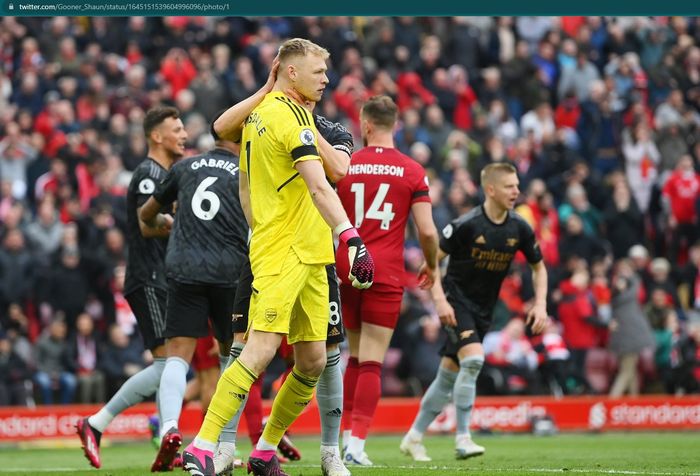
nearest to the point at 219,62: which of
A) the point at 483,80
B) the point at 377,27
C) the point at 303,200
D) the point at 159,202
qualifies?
the point at 377,27

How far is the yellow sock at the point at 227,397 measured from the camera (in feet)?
26.3

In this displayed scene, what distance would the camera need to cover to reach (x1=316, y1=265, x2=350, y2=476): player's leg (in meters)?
8.85

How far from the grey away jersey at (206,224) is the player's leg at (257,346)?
77.9 inches

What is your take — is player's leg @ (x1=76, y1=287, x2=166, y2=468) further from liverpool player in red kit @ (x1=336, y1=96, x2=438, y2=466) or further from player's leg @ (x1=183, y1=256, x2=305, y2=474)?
player's leg @ (x1=183, y1=256, x2=305, y2=474)

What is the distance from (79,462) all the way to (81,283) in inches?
239

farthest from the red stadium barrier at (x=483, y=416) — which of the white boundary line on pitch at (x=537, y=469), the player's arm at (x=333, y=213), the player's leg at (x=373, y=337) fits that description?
the player's arm at (x=333, y=213)

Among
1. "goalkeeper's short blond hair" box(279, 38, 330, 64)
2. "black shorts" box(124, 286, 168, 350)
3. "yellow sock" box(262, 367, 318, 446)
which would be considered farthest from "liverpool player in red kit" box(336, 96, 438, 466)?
"goalkeeper's short blond hair" box(279, 38, 330, 64)

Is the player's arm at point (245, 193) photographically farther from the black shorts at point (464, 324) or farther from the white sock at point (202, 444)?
the black shorts at point (464, 324)

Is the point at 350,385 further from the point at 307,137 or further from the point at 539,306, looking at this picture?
the point at 307,137

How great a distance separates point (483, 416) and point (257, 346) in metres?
10.8

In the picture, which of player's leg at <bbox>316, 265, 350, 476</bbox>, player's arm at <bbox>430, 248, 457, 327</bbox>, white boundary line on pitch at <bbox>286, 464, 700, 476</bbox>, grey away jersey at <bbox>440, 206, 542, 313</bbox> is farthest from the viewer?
grey away jersey at <bbox>440, 206, 542, 313</bbox>

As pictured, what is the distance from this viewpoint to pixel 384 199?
11.1 m

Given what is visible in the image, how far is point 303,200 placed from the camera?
8.23 m

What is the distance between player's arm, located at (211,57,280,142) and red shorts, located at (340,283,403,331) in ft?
8.68
